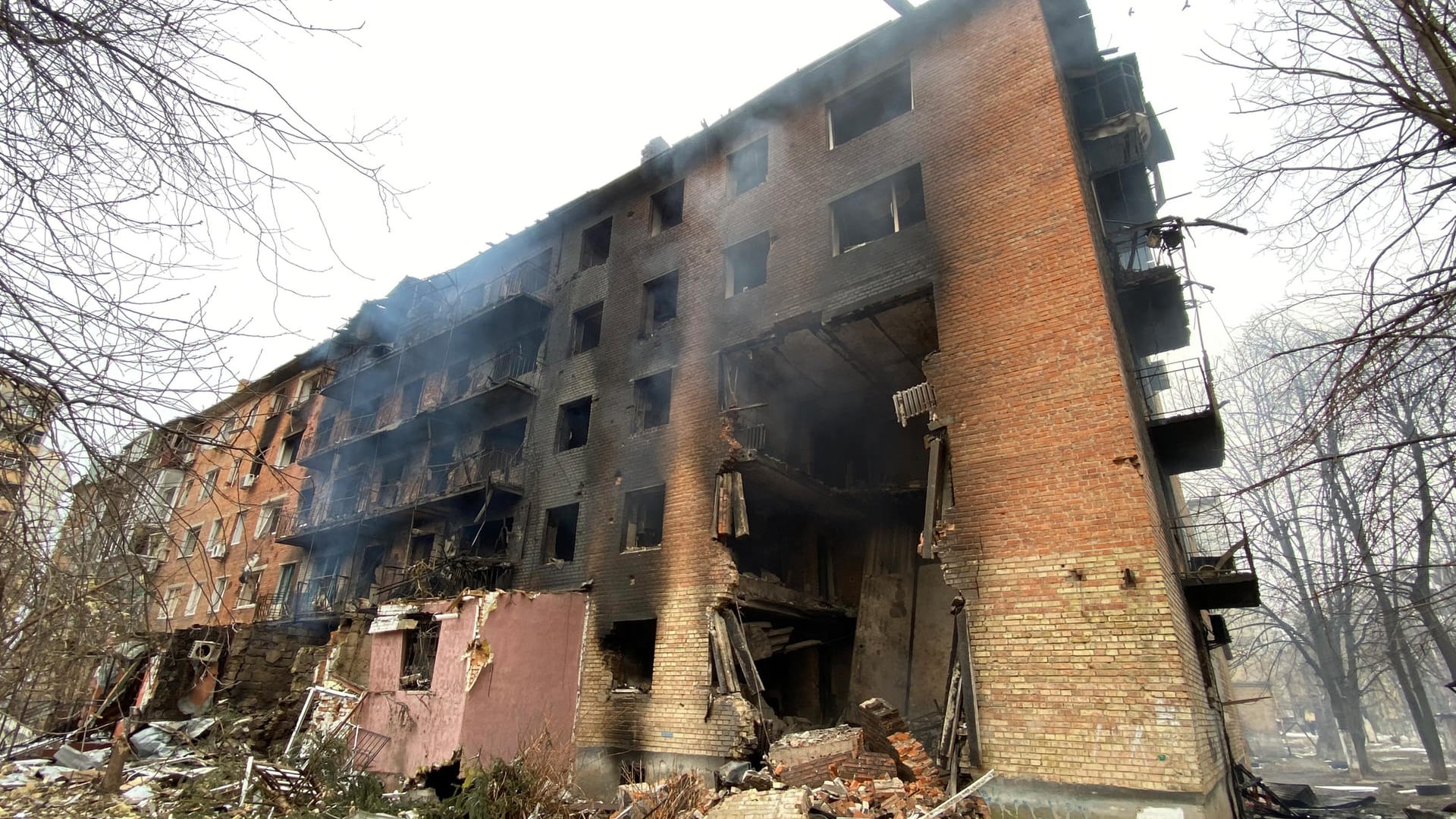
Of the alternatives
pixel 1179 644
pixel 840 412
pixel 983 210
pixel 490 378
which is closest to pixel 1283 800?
pixel 1179 644

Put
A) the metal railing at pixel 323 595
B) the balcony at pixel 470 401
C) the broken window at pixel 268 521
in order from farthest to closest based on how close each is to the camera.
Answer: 1. the broken window at pixel 268 521
2. the metal railing at pixel 323 595
3. the balcony at pixel 470 401

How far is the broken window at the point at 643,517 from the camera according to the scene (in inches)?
570

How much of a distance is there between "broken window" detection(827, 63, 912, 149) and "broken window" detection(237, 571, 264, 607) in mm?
24109

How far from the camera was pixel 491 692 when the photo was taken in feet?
40.4

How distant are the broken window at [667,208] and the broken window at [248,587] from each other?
62.5 feet

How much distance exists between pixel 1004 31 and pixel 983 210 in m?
3.83

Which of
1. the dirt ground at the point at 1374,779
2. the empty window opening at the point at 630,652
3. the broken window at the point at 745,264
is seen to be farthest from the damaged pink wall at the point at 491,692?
the dirt ground at the point at 1374,779

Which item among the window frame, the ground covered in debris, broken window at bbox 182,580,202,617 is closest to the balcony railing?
the window frame

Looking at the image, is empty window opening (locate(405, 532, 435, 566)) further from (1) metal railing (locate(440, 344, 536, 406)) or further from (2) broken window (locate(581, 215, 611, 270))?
(2) broken window (locate(581, 215, 611, 270))

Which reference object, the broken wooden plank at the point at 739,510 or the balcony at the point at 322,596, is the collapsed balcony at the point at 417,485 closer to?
the balcony at the point at 322,596

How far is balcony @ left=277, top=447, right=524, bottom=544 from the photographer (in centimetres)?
1727

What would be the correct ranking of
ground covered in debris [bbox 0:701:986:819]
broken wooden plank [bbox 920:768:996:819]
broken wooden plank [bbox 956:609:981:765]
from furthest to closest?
broken wooden plank [bbox 956:609:981:765] < ground covered in debris [bbox 0:701:986:819] < broken wooden plank [bbox 920:768:996:819]

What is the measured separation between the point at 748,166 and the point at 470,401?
9.62 metres

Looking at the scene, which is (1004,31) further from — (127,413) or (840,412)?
(127,413)
